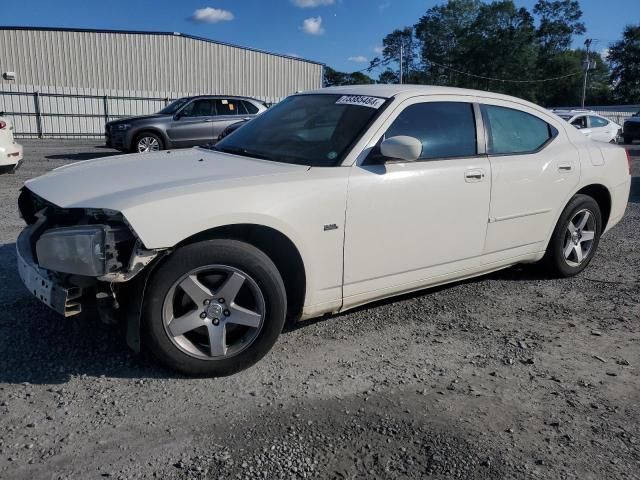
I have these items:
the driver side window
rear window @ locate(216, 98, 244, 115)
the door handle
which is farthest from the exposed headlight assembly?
rear window @ locate(216, 98, 244, 115)

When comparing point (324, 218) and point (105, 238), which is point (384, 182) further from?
point (105, 238)

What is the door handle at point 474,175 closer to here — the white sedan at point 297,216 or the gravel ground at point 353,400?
the white sedan at point 297,216

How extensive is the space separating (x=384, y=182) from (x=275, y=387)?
1375 millimetres

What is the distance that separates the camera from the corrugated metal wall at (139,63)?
2692 centimetres

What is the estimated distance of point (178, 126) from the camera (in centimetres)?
1387

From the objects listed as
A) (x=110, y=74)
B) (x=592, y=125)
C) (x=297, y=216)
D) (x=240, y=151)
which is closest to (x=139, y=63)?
(x=110, y=74)

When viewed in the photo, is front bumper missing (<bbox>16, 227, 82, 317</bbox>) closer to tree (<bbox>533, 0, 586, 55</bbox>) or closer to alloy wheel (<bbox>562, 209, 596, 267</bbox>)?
alloy wheel (<bbox>562, 209, 596, 267</bbox>)

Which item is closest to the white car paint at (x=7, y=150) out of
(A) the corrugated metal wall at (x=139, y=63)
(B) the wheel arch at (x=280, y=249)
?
(B) the wheel arch at (x=280, y=249)

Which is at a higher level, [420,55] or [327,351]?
[420,55]

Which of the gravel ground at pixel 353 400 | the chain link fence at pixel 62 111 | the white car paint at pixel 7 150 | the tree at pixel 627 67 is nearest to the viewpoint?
the gravel ground at pixel 353 400

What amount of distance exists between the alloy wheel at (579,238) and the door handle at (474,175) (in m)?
1.31

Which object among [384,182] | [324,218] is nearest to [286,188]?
[324,218]

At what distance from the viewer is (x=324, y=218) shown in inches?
125

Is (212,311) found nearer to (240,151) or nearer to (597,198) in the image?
(240,151)
